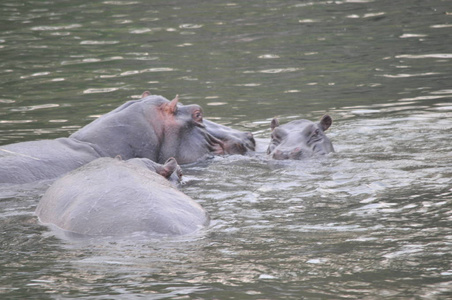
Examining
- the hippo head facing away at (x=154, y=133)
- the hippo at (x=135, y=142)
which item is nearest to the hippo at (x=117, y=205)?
the hippo at (x=135, y=142)

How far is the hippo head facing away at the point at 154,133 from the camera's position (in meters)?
9.60

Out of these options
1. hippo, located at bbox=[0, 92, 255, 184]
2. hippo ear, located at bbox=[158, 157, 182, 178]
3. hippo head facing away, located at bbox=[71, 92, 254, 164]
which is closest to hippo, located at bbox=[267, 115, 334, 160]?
hippo, located at bbox=[0, 92, 255, 184]

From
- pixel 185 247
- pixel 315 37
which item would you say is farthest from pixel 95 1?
pixel 185 247

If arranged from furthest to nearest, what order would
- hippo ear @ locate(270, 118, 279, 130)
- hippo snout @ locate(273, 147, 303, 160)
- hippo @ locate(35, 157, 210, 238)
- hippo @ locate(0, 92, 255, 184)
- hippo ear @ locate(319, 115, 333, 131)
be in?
hippo ear @ locate(270, 118, 279, 130) → hippo ear @ locate(319, 115, 333, 131) → hippo snout @ locate(273, 147, 303, 160) → hippo @ locate(0, 92, 255, 184) → hippo @ locate(35, 157, 210, 238)

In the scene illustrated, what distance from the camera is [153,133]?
9844mm

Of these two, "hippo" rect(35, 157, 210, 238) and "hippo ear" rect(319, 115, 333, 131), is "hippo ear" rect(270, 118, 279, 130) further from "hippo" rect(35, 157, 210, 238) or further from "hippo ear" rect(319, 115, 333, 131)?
"hippo" rect(35, 157, 210, 238)

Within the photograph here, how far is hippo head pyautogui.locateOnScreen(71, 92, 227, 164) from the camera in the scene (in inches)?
378

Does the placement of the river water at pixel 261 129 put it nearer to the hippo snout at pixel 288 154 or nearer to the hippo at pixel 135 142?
the hippo snout at pixel 288 154

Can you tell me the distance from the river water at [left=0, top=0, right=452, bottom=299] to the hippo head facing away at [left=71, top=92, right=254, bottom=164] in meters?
0.42

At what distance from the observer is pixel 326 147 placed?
9.88m

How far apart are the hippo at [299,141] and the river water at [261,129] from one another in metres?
0.19

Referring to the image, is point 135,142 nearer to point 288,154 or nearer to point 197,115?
point 197,115

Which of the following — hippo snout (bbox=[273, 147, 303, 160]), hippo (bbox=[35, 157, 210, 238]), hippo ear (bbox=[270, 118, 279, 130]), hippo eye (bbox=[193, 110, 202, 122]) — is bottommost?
hippo snout (bbox=[273, 147, 303, 160])

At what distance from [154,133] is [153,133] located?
0.02 metres
